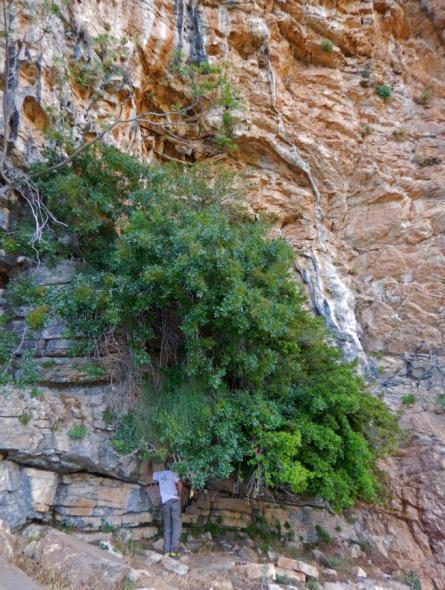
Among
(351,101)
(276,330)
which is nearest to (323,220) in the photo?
(351,101)

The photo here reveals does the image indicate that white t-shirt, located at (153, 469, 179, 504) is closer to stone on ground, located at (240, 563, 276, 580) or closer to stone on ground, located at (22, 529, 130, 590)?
stone on ground, located at (22, 529, 130, 590)

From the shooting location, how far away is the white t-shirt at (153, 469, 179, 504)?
5137mm

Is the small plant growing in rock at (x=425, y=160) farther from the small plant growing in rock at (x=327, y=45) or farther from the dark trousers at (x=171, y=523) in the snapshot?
the dark trousers at (x=171, y=523)

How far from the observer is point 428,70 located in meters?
11.9

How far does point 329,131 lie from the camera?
10539 mm

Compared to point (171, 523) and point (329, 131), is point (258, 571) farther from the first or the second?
point (329, 131)

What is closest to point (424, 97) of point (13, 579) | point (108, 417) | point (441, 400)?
point (441, 400)

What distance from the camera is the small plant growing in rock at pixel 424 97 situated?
37.2 feet

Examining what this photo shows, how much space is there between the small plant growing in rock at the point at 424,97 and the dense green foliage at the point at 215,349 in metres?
8.53

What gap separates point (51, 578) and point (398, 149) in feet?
38.3

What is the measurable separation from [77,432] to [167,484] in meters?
1.38

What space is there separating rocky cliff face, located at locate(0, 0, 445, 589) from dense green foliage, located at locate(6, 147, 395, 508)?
1.58m

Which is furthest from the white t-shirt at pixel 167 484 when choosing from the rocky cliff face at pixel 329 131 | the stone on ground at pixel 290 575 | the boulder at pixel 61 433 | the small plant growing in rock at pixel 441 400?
the small plant growing in rock at pixel 441 400

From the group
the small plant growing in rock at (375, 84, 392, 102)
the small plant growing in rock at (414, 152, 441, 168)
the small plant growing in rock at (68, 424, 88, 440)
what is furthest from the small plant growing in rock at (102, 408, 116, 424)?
the small plant growing in rock at (375, 84, 392, 102)
